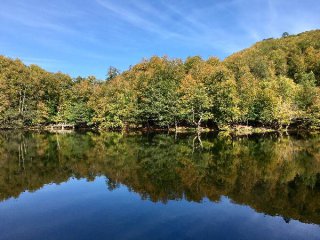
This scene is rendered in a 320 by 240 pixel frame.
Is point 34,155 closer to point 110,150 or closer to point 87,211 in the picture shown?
point 110,150

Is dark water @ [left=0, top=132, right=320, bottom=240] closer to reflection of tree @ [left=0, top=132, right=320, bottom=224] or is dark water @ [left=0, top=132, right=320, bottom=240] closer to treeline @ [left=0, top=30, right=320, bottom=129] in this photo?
reflection of tree @ [left=0, top=132, right=320, bottom=224]

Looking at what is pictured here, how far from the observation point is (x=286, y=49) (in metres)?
130

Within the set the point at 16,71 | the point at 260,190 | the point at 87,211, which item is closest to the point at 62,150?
the point at 87,211

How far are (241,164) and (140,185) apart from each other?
10651 millimetres

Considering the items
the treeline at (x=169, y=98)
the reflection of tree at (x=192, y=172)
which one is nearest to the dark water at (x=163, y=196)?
the reflection of tree at (x=192, y=172)

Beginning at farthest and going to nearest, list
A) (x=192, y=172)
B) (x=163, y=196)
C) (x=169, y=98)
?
(x=169, y=98) < (x=192, y=172) < (x=163, y=196)

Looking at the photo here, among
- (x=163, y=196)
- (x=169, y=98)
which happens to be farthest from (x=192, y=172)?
(x=169, y=98)

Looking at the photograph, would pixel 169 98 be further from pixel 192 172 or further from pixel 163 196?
pixel 163 196

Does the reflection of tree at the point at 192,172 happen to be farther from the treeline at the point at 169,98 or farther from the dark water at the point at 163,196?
the treeline at the point at 169,98

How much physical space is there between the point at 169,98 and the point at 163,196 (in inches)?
1994

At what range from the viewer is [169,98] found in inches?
2773

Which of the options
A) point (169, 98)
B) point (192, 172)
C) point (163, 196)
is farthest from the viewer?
point (169, 98)

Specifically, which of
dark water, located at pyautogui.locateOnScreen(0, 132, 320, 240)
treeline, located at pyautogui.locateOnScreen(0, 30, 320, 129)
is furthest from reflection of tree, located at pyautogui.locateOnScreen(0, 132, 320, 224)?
treeline, located at pyautogui.locateOnScreen(0, 30, 320, 129)

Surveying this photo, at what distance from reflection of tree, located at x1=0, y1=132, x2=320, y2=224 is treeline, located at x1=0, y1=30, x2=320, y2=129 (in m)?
27.1
